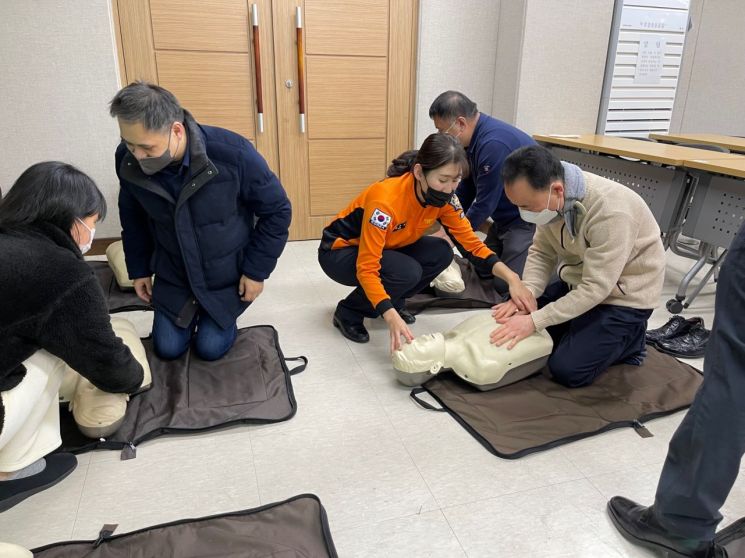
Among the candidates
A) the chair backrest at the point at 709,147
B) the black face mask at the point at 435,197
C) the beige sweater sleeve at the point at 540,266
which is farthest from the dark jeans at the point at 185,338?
the chair backrest at the point at 709,147

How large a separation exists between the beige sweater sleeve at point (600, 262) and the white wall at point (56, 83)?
2.82m

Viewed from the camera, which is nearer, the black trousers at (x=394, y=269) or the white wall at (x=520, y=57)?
the black trousers at (x=394, y=269)

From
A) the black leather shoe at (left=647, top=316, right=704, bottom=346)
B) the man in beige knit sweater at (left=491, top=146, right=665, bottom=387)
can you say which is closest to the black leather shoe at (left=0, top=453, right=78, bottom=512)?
the man in beige knit sweater at (left=491, top=146, right=665, bottom=387)

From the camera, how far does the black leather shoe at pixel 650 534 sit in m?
1.21

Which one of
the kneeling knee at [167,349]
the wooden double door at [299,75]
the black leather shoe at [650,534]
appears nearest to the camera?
the black leather shoe at [650,534]

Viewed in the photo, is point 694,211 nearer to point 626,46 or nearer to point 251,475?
point 626,46

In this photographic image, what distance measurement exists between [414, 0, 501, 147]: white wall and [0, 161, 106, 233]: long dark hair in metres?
2.83

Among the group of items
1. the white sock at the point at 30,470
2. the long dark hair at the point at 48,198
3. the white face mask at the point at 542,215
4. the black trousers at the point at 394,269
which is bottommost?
the white sock at the point at 30,470

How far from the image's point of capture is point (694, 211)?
267 centimetres

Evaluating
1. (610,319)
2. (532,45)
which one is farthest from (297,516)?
(532,45)

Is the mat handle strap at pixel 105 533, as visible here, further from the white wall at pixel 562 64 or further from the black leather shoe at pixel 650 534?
the white wall at pixel 562 64

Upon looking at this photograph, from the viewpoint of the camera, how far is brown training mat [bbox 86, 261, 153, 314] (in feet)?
8.58

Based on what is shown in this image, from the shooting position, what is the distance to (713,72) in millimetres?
5270

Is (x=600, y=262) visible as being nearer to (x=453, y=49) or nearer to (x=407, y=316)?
(x=407, y=316)
